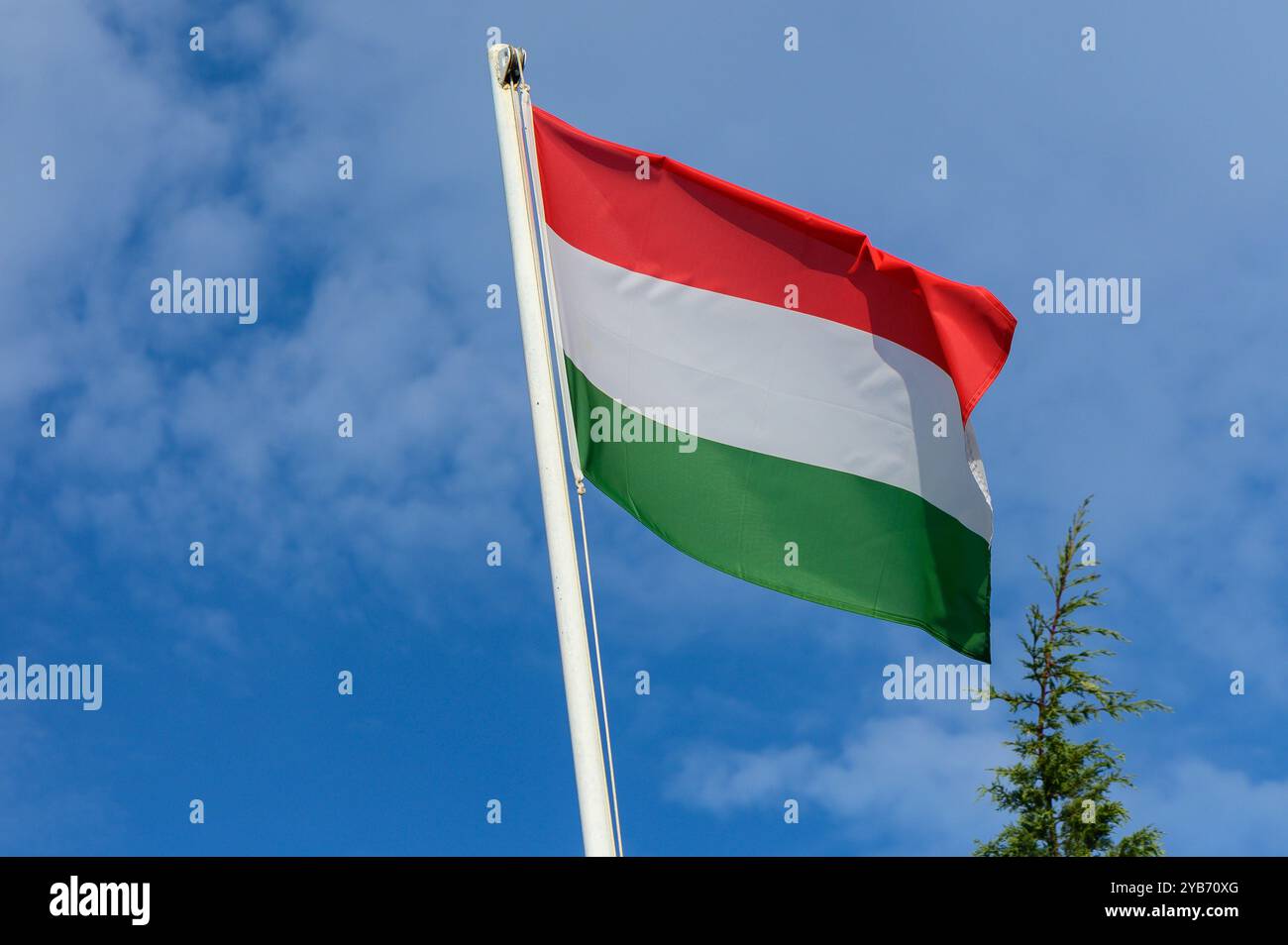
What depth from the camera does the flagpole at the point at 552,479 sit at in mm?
7211

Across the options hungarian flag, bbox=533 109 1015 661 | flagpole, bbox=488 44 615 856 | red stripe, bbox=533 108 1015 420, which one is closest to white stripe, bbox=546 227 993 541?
hungarian flag, bbox=533 109 1015 661

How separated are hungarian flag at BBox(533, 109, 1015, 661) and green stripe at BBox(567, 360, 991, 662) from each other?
13 mm

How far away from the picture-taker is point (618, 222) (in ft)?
32.2

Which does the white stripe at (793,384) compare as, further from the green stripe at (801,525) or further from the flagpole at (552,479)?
the flagpole at (552,479)

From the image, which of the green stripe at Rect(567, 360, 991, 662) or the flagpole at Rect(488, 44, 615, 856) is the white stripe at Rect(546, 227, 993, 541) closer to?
the green stripe at Rect(567, 360, 991, 662)

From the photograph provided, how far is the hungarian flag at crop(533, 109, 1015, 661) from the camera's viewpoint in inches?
378

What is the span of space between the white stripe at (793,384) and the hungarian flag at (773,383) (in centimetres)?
1

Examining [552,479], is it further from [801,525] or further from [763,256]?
[763,256]

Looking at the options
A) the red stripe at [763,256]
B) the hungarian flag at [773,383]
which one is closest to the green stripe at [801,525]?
the hungarian flag at [773,383]

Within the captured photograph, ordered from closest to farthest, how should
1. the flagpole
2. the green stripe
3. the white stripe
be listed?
the flagpole, the green stripe, the white stripe
